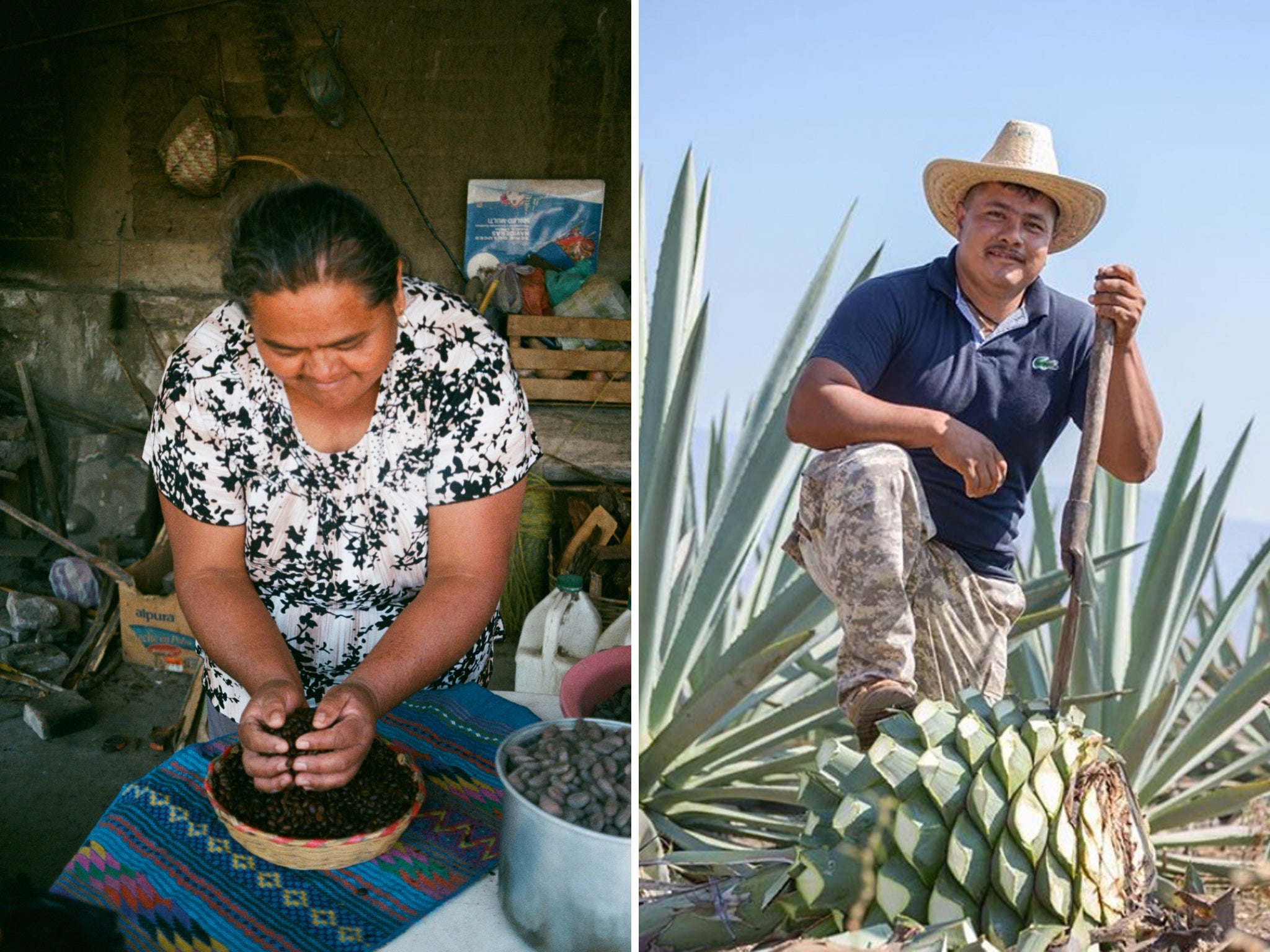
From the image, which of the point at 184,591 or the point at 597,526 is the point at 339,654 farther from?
the point at 597,526

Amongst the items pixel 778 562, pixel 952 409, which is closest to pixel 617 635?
pixel 778 562

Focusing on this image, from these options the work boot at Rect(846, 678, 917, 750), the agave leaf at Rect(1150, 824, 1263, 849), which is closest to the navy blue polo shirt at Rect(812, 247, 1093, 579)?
the work boot at Rect(846, 678, 917, 750)

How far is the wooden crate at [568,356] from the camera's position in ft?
10.6

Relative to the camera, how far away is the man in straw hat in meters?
1.71

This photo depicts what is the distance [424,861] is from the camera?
1.33 m

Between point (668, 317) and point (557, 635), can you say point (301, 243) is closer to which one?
point (668, 317)

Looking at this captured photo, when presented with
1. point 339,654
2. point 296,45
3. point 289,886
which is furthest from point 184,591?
point 296,45

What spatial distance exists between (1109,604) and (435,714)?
1.26m

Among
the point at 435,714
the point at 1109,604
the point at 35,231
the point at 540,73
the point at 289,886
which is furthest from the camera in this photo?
the point at 540,73

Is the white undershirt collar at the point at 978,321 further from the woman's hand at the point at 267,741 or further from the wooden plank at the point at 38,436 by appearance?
the wooden plank at the point at 38,436

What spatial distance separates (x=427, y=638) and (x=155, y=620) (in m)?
1.66

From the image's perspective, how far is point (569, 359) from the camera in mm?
3256

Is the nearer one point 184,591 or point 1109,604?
point 184,591

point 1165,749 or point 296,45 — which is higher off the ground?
point 296,45
